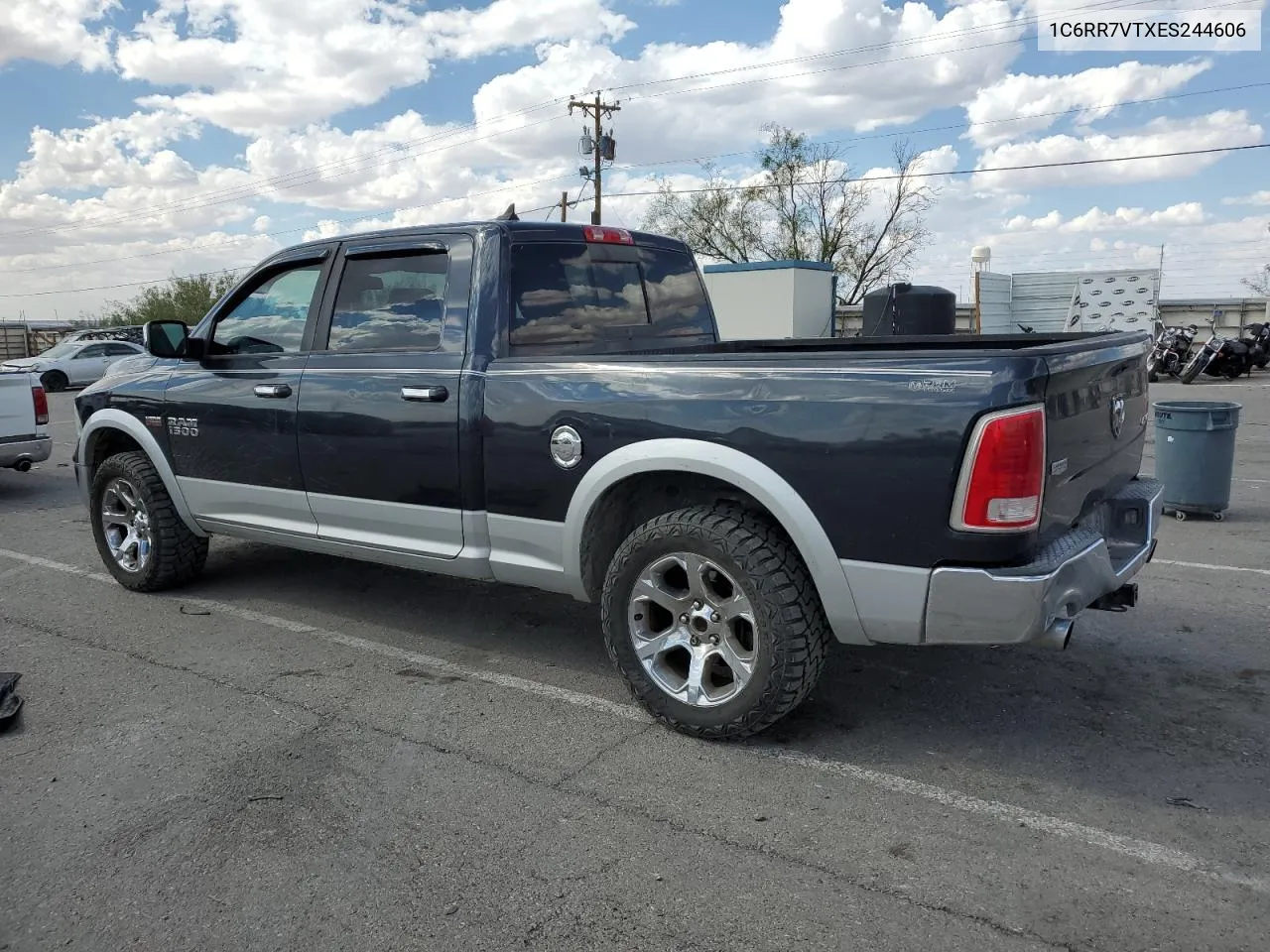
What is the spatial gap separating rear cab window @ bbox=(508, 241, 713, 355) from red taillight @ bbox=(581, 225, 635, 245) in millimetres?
27

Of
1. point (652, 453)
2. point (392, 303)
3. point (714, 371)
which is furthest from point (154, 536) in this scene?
point (714, 371)

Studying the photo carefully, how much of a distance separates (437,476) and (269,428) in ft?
3.90

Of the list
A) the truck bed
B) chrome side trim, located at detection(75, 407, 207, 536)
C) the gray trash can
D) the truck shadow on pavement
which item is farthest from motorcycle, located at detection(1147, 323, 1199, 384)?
chrome side trim, located at detection(75, 407, 207, 536)

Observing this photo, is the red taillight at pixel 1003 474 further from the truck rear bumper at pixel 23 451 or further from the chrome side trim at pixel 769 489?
the truck rear bumper at pixel 23 451

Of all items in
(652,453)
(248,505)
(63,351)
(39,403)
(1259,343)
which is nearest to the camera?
(652,453)

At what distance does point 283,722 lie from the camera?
4.06 metres

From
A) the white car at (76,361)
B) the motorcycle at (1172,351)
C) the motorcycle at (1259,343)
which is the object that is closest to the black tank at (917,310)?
the motorcycle at (1172,351)

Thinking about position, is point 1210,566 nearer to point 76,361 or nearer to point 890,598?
point 890,598

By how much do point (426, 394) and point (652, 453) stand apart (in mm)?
1191

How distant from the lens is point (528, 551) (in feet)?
13.9

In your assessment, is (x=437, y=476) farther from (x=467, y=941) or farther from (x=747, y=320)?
(x=747, y=320)

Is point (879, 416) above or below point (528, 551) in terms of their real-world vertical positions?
above

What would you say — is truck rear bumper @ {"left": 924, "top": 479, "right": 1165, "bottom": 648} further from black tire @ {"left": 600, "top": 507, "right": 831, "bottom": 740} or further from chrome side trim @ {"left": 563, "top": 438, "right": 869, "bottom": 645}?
black tire @ {"left": 600, "top": 507, "right": 831, "bottom": 740}

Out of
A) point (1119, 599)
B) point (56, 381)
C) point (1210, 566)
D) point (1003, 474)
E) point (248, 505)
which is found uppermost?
point (1003, 474)
